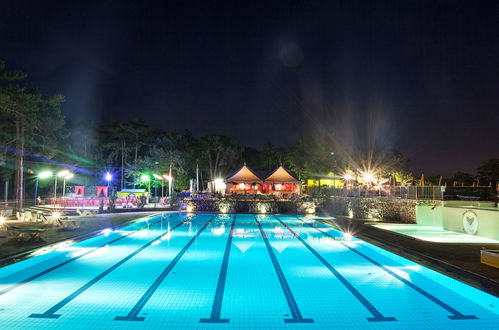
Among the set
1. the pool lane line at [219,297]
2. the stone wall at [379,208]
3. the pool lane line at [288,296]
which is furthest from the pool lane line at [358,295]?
the stone wall at [379,208]

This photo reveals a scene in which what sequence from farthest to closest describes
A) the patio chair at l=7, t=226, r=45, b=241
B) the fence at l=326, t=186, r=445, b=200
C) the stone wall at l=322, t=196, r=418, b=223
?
the stone wall at l=322, t=196, r=418, b=223 < the fence at l=326, t=186, r=445, b=200 < the patio chair at l=7, t=226, r=45, b=241

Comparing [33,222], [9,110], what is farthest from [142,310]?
[9,110]

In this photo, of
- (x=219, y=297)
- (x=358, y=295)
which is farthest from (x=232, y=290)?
(x=358, y=295)

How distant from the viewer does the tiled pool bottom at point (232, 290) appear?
423 centimetres

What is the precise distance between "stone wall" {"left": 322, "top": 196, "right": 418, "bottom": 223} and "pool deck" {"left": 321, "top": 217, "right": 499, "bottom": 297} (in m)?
4.98

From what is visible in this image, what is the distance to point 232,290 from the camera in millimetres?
5465

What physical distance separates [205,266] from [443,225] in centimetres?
964

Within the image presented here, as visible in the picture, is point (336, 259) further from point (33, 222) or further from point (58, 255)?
point (33, 222)

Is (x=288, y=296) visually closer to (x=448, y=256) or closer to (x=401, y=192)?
(x=448, y=256)

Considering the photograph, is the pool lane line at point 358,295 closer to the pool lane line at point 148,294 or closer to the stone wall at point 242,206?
the pool lane line at point 148,294

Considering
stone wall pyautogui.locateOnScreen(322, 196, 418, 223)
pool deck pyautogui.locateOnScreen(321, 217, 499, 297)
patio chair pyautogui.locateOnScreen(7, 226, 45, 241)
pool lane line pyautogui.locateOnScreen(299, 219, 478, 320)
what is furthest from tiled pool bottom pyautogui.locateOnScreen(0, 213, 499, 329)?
stone wall pyautogui.locateOnScreen(322, 196, 418, 223)

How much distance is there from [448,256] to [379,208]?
30.7ft

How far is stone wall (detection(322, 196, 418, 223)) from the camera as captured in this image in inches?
545

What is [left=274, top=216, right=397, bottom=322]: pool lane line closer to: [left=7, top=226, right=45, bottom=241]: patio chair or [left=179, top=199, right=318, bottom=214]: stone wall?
[left=7, top=226, right=45, bottom=241]: patio chair
